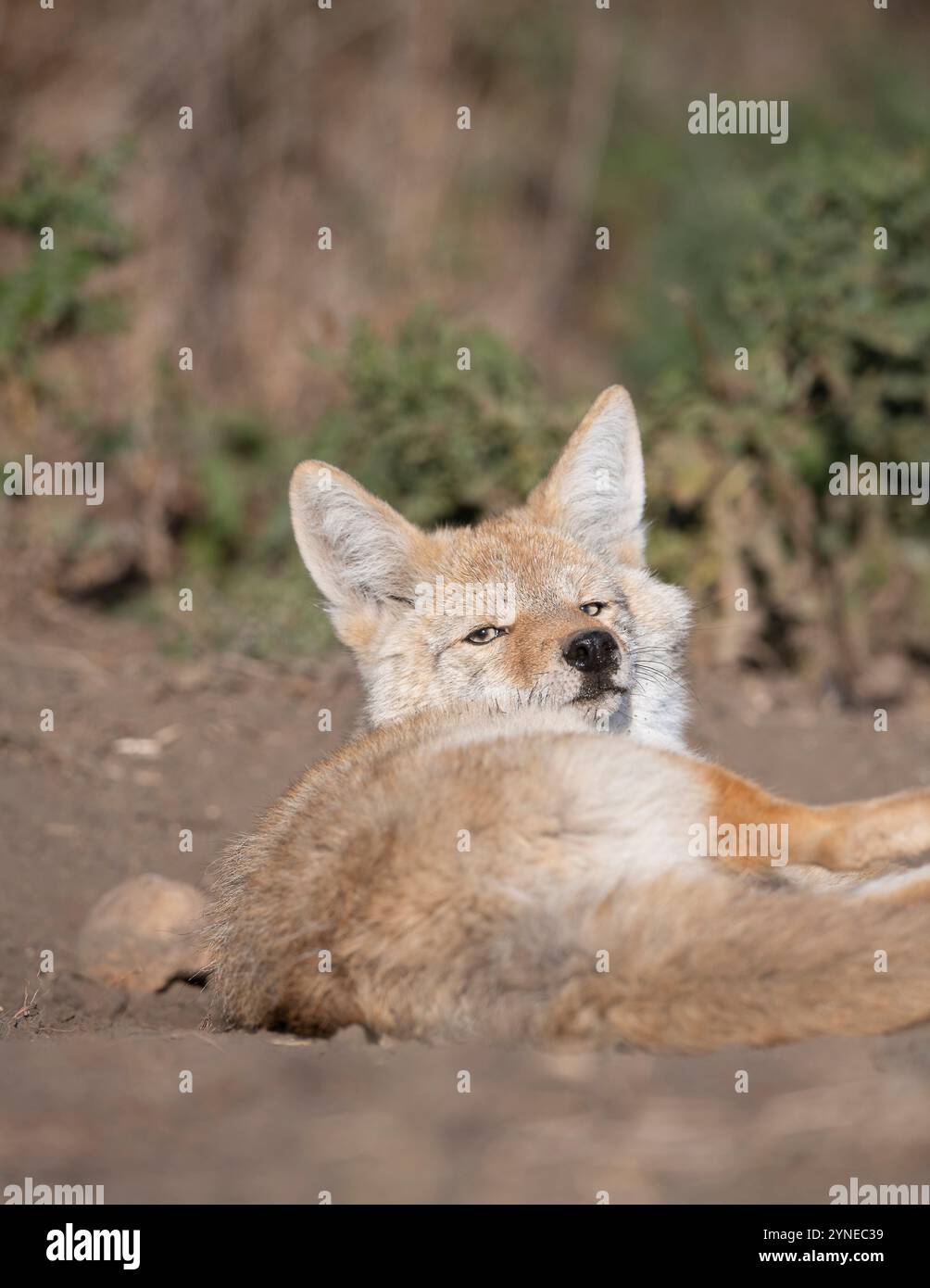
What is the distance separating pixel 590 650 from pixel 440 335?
445cm

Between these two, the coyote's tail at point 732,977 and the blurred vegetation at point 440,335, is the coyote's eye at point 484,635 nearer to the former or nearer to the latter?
the coyote's tail at point 732,977

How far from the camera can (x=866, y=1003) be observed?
3068 mm

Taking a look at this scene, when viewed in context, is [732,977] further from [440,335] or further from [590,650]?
[440,335]

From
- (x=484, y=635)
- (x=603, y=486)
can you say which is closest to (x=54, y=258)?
(x=603, y=486)

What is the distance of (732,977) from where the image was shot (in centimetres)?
307

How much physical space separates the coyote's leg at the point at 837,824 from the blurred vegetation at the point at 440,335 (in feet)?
12.8

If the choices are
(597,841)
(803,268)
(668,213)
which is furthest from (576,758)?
(668,213)

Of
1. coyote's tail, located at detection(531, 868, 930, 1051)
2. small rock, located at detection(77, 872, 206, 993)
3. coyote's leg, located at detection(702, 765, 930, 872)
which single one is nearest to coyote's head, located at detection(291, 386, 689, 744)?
coyote's leg, located at detection(702, 765, 930, 872)

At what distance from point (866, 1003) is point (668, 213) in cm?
1211

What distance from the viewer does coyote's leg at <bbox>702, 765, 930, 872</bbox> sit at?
3783 mm

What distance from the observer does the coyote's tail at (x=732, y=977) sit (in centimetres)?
306

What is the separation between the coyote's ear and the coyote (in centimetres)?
109

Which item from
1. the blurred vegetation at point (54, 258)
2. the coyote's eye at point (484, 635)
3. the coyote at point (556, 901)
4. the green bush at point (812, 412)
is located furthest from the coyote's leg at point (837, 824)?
the blurred vegetation at point (54, 258)
